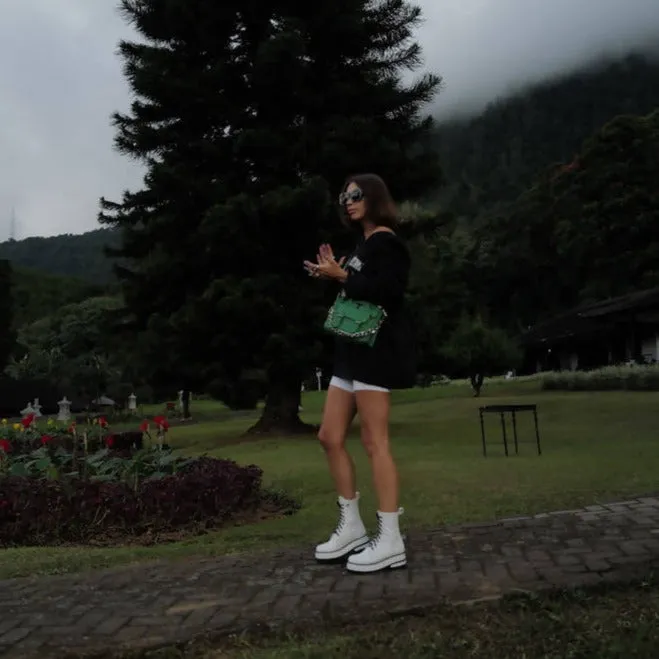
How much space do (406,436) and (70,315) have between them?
146 feet

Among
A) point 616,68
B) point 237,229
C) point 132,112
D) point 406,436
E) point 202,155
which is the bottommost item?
point 406,436

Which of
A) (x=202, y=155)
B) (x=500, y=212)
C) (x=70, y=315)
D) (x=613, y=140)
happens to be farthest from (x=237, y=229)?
(x=500, y=212)

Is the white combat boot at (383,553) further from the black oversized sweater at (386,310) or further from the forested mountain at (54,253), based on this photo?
the forested mountain at (54,253)

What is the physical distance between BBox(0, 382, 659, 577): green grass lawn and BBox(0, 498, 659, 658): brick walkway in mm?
1160

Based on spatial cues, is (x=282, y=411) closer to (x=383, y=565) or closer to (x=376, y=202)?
(x=376, y=202)

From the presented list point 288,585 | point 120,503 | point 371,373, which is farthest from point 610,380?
point 288,585

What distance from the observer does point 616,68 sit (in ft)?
248

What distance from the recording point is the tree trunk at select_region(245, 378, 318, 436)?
709 inches

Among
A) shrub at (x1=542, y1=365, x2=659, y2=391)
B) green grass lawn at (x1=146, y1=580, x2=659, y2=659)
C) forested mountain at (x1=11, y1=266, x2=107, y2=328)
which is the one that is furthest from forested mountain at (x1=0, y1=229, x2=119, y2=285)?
green grass lawn at (x1=146, y1=580, x2=659, y2=659)

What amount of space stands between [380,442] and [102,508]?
3671mm

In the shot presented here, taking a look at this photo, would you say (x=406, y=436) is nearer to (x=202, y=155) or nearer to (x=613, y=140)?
(x=202, y=155)

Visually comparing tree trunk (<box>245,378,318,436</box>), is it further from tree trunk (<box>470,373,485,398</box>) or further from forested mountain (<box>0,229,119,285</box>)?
forested mountain (<box>0,229,119,285</box>)

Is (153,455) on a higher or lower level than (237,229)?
lower

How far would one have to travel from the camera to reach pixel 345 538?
440cm
